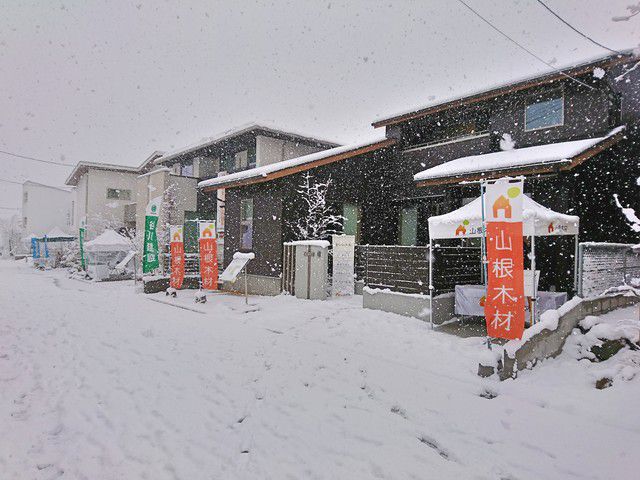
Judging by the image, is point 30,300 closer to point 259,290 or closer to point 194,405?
point 259,290

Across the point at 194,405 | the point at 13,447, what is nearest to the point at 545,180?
the point at 194,405

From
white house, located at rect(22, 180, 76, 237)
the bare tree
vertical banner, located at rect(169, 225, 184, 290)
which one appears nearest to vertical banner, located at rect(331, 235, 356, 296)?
the bare tree

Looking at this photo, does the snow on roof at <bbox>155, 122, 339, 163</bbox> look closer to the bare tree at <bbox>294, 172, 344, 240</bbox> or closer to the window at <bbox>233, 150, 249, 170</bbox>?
the window at <bbox>233, 150, 249, 170</bbox>

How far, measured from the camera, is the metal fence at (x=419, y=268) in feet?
25.7

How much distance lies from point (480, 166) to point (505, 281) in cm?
584

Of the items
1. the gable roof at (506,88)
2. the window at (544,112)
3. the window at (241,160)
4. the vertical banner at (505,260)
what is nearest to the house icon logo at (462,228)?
the vertical banner at (505,260)

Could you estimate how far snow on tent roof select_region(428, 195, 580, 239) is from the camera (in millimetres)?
6812

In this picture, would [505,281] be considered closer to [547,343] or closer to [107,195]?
[547,343]

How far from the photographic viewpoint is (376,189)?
1445 centimetres

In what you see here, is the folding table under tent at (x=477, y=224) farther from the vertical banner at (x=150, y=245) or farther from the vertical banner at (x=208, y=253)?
the vertical banner at (x=150, y=245)

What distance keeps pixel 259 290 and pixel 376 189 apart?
6.08m

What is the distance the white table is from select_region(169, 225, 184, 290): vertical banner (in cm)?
915

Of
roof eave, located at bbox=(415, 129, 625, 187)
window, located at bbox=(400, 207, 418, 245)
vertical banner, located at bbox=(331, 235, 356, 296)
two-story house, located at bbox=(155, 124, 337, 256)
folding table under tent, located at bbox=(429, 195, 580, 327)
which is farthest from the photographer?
two-story house, located at bbox=(155, 124, 337, 256)

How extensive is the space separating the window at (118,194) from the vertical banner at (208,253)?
20.5 metres
